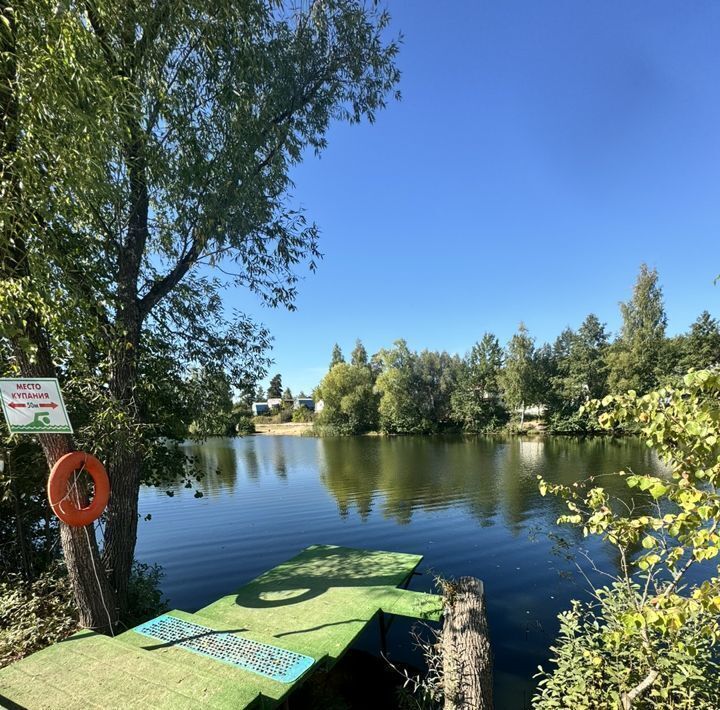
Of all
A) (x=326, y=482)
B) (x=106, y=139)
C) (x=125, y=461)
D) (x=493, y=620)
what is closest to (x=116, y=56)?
(x=106, y=139)

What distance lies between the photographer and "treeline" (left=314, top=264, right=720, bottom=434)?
117ft

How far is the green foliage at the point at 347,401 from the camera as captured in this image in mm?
43906

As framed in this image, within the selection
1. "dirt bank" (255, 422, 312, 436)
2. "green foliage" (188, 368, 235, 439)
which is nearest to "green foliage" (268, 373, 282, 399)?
"dirt bank" (255, 422, 312, 436)

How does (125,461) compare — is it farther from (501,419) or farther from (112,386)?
(501,419)

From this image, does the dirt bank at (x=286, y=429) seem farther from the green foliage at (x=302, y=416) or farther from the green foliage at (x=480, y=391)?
the green foliage at (x=480, y=391)

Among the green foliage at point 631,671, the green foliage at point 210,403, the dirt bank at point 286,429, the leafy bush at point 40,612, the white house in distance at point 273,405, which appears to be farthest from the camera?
the white house in distance at point 273,405

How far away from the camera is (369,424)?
1761 inches

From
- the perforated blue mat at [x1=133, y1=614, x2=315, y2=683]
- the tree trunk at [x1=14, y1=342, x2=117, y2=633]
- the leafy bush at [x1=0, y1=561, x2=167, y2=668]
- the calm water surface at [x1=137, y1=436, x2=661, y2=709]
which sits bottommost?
the calm water surface at [x1=137, y1=436, x2=661, y2=709]

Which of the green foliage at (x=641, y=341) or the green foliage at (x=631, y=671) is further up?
the green foliage at (x=641, y=341)

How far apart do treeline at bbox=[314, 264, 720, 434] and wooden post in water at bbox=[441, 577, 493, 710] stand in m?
34.1

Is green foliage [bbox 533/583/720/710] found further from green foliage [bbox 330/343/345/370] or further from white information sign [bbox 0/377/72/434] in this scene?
green foliage [bbox 330/343/345/370]

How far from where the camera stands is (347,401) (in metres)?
43.4

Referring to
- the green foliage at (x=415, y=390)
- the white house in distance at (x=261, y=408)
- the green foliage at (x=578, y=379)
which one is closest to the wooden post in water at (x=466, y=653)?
the green foliage at (x=578, y=379)

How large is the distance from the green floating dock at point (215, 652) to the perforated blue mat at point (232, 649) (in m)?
0.02
